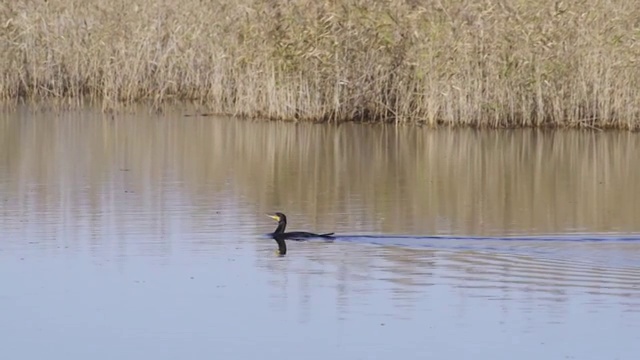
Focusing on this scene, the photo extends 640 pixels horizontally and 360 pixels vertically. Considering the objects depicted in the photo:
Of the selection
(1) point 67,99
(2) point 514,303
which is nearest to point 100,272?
(2) point 514,303

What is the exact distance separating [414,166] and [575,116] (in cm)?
361

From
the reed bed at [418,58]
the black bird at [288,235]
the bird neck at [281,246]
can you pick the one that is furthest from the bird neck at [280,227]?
the reed bed at [418,58]

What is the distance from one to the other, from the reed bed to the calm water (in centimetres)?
68

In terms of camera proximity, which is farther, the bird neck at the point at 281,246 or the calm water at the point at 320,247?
the bird neck at the point at 281,246

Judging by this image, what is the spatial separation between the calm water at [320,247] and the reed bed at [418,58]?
0.68 m

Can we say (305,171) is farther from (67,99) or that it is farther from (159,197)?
(67,99)

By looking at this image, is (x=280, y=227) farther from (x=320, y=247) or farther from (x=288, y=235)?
(x=320, y=247)

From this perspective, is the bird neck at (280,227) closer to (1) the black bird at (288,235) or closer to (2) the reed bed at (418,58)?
(1) the black bird at (288,235)

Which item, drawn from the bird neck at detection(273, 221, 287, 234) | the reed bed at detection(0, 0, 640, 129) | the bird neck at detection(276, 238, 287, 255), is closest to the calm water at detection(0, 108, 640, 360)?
the bird neck at detection(276, 238, 287, 255)

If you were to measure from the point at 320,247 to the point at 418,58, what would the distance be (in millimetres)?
8239

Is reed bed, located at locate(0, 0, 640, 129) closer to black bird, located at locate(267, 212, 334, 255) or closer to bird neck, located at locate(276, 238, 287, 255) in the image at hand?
black bird, located at locate(267, 212, 334, 255)

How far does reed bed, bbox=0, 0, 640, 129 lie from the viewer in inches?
691

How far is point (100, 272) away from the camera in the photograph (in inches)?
353

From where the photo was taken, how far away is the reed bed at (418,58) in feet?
57.6
